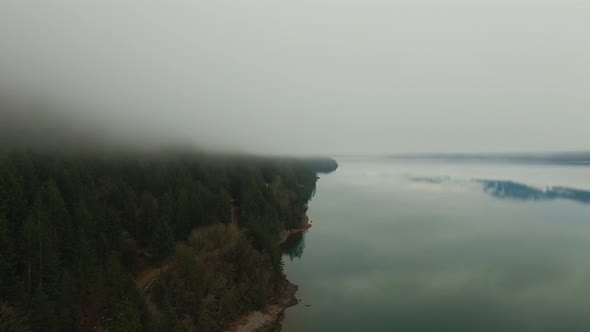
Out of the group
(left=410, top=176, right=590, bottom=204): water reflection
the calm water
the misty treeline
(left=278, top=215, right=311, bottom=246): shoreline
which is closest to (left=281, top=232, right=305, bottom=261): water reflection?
the calm water

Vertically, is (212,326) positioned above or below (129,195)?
below

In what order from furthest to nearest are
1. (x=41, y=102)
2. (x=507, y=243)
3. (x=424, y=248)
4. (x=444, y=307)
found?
(x=41, y=102)
(x=507, y=243)
(x=424, y=248)
(x=444, y=307)

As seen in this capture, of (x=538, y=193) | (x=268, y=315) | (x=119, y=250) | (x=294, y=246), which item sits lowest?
(x=294, y=246)

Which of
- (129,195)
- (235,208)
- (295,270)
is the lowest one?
(295,270)

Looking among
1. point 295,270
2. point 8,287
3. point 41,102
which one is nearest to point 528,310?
point 295,270

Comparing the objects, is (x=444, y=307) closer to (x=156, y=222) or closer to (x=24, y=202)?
(x=156, y=222)

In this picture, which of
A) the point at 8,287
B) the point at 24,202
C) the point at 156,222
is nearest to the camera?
the point at 8,287

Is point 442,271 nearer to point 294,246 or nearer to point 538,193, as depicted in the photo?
point 294,246

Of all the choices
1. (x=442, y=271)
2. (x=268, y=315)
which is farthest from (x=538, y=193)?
(x=268, y=315)
